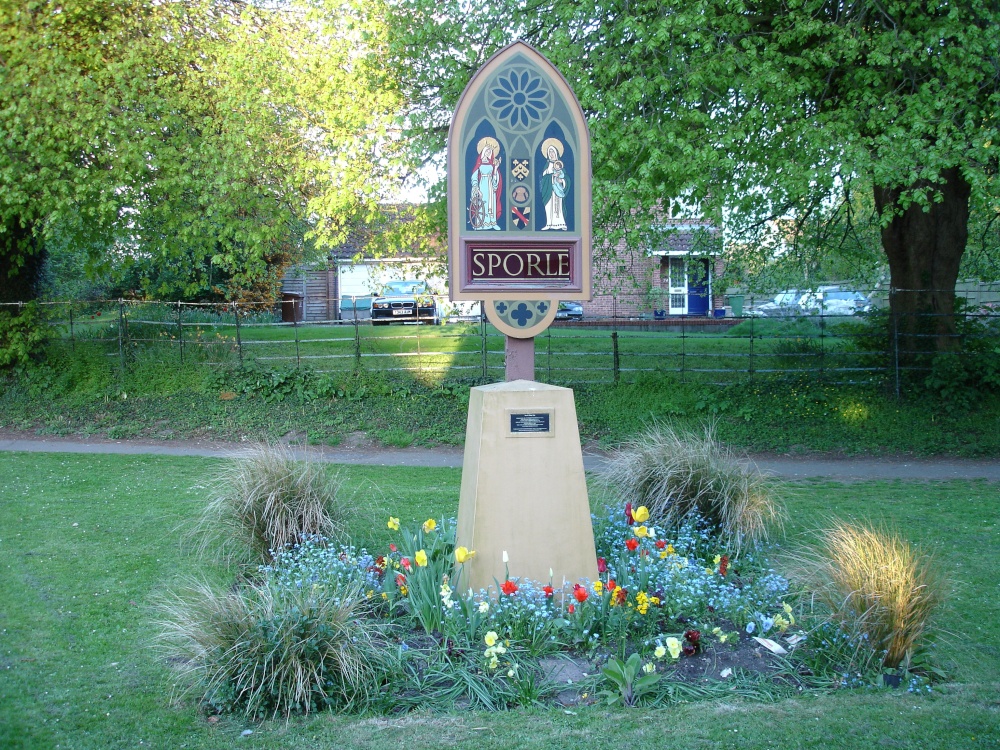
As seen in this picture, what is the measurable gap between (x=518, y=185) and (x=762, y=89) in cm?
614

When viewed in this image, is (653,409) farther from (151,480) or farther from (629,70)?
(151,480)

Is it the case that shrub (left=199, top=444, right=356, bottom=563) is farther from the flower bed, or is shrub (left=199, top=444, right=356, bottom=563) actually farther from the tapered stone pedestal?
the tapered stone pedestal

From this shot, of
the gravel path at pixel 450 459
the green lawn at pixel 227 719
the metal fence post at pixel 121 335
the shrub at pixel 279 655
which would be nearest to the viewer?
the green lawn at pixel 227 719

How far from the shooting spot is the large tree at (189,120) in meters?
13.1

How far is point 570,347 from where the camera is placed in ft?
61.4

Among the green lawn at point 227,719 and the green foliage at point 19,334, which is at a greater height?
the green foliage at point 19,334

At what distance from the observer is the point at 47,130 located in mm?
13055

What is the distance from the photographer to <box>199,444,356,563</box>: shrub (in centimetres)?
738

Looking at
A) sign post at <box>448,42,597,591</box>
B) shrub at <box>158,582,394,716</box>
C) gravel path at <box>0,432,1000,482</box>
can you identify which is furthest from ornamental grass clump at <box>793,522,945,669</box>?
gravel path at <box>0,432,1000,482</box>

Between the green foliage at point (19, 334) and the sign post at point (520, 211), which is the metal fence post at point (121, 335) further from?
the sign post at point (520, 211)

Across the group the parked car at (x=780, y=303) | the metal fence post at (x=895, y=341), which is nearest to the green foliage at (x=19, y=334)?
the metal fence post at (x=895, y=341)

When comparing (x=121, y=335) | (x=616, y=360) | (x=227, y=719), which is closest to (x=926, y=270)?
(x=616, y=360)

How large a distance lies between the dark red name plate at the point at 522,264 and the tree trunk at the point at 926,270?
30.5 ft

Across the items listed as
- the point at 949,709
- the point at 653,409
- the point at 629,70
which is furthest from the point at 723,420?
the point at 949,709
